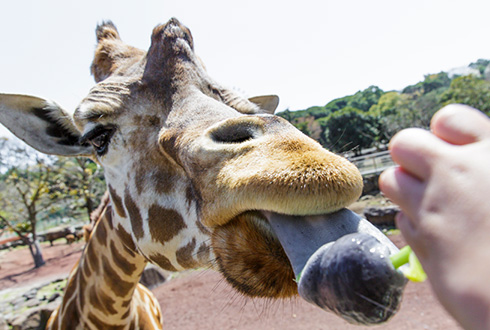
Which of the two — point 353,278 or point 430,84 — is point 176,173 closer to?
point 353,278

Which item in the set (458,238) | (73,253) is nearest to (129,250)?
(458,238)

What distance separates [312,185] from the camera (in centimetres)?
122

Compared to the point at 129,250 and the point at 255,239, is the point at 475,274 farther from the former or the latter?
the point at 129,250

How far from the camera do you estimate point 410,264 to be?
2.62 feet

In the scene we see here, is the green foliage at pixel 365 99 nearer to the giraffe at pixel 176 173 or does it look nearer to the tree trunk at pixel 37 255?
the tree trunk at pixel 37 255

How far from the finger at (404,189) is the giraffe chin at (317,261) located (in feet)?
0.65

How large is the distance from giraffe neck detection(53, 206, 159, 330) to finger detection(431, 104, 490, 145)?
106 inches

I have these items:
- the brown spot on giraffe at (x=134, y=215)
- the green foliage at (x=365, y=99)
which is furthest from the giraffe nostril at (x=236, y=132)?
the green foliage at (x=365, y=99)

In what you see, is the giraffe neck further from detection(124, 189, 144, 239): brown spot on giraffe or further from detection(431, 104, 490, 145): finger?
detection(431, 104, 490, 145): finger

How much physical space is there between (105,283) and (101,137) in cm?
150

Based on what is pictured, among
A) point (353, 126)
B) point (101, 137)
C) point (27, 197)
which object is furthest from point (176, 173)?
point (353, 126)

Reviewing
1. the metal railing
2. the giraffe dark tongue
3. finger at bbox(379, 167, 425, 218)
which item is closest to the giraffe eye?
the giraffe dark tongue

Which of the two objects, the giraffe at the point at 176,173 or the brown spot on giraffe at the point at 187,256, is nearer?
the giraffe at the point at 176,173

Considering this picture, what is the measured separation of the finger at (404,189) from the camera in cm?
72
